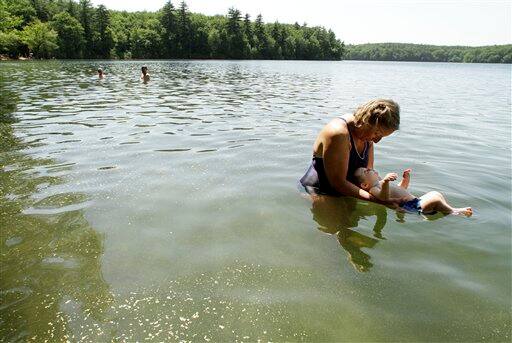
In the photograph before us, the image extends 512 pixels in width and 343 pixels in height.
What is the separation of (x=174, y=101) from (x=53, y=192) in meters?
11.7

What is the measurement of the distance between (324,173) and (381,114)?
1.26 metres

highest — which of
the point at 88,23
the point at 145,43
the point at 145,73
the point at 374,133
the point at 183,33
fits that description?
the point at 183,33

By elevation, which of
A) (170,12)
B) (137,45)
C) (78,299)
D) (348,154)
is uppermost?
(170,12)

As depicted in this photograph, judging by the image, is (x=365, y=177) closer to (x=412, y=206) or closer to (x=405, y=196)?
(x=405, y=196)

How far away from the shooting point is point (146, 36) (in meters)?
104

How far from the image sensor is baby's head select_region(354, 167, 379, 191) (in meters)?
5.33

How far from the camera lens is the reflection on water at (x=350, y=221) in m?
4.12

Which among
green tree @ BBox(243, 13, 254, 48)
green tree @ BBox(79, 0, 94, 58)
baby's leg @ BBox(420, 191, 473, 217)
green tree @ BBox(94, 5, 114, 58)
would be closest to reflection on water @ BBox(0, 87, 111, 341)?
baby's leg @ BBox(420, 191, 473, 217)

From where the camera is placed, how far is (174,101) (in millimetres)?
16641

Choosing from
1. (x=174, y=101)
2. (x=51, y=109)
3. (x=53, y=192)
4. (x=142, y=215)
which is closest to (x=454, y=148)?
(x=142, y=215)

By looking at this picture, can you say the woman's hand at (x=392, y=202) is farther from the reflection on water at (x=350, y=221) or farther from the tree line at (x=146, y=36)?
the tree line at (x=146, y=36)

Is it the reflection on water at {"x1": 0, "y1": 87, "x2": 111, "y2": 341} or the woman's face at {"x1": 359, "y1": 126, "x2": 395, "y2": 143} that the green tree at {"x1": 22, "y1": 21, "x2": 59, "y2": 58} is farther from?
the woman's face at {"x1": 359, "y1": 126, "x2": 395, "y2": 143}

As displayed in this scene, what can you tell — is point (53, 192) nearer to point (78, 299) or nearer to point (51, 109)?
point (78, 299)

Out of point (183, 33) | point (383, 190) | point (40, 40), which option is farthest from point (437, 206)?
point (183, 33)
